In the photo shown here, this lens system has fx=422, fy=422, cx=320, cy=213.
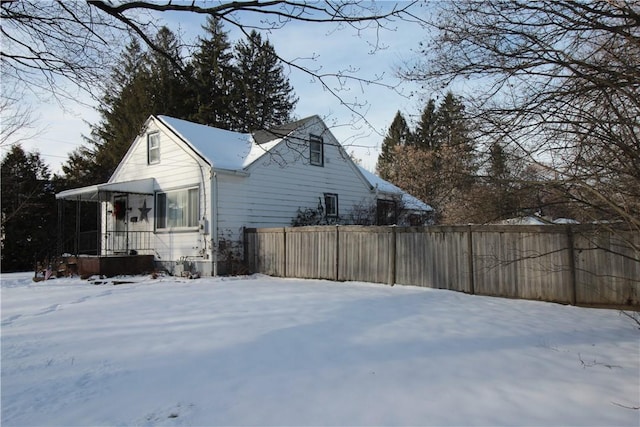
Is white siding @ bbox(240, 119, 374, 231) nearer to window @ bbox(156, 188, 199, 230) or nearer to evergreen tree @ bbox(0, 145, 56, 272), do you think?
window @ bbox(156, 188, 199, 230)

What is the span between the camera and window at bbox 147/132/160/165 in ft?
49.5

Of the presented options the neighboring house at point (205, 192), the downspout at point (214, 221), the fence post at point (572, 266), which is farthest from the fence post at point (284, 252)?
the fence post at point (572, 266)

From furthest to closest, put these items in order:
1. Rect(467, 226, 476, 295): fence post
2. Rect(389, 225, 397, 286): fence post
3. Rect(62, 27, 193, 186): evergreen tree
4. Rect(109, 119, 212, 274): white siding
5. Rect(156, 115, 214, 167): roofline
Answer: Rect(62, 27, 193, 186): evergreen tree
Rect(109, 119, 212, 274): white siding
Rect(156, 115, 214, 167): roofline
Rect(389, 225, 397, 286): fence post
Rect(467, 226, 476, 295): fence post

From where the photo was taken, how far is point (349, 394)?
363cm

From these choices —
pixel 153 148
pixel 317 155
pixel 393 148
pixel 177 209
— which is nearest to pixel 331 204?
pixel 317 155

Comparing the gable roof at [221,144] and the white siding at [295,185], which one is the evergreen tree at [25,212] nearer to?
the gable roof at [221,144]

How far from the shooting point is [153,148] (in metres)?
15.2

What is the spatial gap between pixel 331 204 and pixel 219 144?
16.3ft

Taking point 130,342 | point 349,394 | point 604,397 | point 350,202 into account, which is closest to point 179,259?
point 350,202

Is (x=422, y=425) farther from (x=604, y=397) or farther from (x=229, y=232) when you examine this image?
(x=229, y=232)

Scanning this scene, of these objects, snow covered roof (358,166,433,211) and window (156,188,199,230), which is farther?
snow covered roof (358,166,433,211)

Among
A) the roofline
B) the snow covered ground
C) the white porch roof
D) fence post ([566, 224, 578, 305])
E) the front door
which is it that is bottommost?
the snow covered ground

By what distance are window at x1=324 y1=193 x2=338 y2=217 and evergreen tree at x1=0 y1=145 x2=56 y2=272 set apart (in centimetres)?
1258

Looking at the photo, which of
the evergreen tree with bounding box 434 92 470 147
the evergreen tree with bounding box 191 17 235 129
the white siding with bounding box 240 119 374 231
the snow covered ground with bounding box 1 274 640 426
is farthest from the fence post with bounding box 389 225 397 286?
the evergreen tree with bounding box 191 17 235 129
